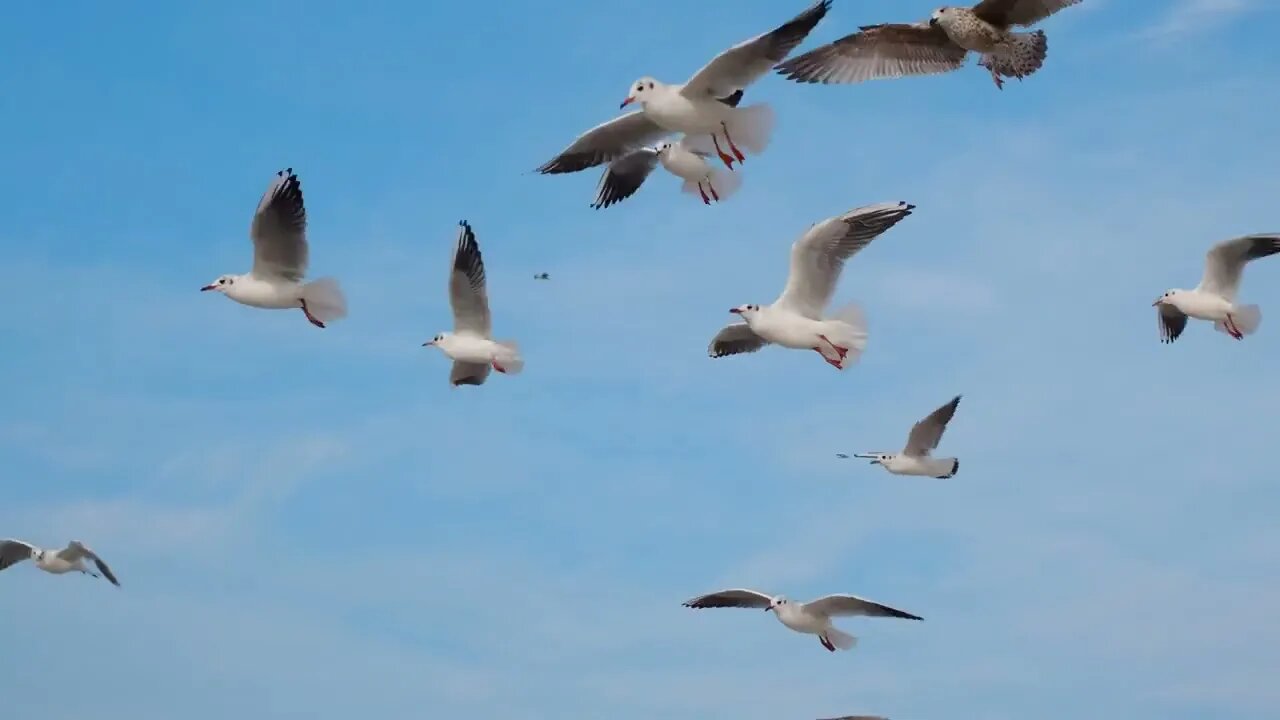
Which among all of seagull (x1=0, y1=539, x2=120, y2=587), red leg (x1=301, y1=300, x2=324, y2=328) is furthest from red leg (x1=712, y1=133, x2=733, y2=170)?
seagull (x1=0, y1=539, x2=120, y2=587)

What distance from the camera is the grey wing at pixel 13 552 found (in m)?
18.8

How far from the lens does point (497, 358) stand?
1570 cm

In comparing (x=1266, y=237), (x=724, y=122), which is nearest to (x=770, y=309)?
(x=724, y=122)

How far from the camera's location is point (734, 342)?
1703 cm

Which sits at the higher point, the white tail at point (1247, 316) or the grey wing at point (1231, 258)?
the grey wing at point (1231, 258)

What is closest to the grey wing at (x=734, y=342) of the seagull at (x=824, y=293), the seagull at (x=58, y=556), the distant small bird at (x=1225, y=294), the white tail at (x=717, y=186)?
the white tail at (x=717, y=186)

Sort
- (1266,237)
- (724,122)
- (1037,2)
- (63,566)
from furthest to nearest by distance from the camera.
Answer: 1. (63,566)
2. (1266,237)
3. (1037,2)
4. (724,122)

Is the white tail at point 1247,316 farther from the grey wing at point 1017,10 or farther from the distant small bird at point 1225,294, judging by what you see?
the grey wing at point 1017,10

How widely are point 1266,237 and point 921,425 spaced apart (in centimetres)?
358

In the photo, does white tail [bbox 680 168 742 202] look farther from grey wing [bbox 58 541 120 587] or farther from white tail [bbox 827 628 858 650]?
grey wing [bbox 58 541 120 587]

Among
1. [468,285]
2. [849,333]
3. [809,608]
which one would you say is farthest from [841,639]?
[468,285]

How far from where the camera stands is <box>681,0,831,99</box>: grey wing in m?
12.9

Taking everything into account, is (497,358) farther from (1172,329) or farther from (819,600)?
(1172,329)

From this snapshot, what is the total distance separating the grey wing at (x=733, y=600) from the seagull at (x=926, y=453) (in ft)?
8.70
